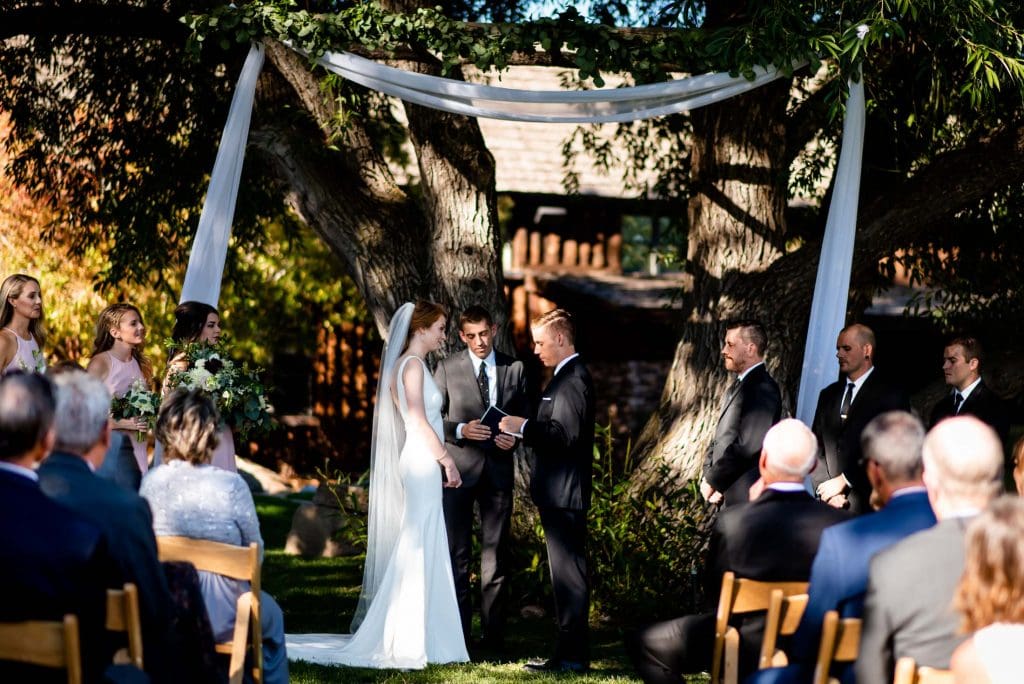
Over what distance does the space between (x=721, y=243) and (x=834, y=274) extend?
5.43 ft

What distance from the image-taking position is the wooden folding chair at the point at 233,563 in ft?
14.3

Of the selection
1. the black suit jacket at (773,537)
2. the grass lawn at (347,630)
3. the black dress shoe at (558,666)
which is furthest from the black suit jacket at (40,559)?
the black dress shoe at (558,666)

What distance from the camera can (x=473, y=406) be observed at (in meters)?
7.36

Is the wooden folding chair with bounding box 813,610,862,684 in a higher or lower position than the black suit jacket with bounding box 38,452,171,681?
lower

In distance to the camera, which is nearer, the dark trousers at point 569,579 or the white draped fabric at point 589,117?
the dark trousers at point 569,579

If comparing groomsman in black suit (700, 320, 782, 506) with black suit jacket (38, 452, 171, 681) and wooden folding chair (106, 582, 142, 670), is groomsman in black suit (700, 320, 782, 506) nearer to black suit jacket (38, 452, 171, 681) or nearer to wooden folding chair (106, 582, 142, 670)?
black suit jacket (38, 452, 171, 681)

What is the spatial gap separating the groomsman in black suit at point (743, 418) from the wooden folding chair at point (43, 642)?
378cm

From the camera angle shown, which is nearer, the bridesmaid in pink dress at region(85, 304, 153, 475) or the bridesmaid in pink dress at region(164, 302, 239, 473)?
the bridesmaid in pink dress at region(164, 302, 239, 473)

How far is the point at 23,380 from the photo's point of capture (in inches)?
148

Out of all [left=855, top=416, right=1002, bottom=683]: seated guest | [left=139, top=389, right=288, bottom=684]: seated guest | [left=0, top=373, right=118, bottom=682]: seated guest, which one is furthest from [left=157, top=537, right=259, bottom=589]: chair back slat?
[left=855, top=416, right=1002, bottom=683]: seated guest

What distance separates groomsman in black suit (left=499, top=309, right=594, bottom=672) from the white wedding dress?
52 centimetres

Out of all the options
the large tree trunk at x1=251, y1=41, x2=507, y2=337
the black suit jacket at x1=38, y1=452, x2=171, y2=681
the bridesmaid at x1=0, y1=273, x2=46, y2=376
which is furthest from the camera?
the large tree trunk at x1=251, y1=41, x2=507, y2=337

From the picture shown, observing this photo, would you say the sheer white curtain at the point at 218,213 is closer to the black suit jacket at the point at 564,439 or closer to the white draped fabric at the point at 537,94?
the white draped fabric at the point at 537,94

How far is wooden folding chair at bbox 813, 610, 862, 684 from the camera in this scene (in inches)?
145
